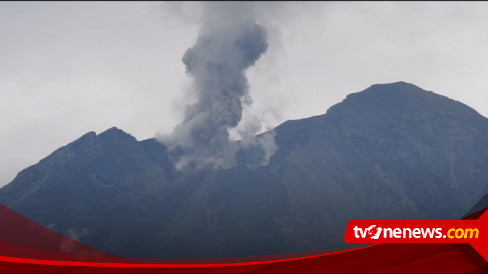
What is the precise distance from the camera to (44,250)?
7504 millimetres

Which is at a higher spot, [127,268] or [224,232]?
→ [224,232]

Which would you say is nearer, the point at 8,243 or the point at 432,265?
the point at 432,265

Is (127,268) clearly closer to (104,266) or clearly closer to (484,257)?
(104,266)

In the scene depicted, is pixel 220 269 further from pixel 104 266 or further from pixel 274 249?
pixel 274 249

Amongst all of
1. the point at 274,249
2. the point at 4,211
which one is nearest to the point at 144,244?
the point at 274,249

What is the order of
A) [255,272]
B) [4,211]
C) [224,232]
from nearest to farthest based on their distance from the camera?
[255,272]
[4,211]
[224,232]

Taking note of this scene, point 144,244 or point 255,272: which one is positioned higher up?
point 144,244

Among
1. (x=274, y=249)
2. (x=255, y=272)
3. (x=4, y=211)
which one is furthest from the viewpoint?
(x=274, y=249)

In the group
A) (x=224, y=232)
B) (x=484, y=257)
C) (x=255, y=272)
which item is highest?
(x=224, y=232)

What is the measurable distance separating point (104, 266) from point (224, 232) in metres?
197

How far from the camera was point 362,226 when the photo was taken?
21.8ft

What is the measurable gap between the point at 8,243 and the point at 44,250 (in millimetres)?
773

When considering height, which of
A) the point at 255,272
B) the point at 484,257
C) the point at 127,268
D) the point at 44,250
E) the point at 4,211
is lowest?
the point at 484,257

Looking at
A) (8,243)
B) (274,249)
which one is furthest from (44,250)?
(274,249)
